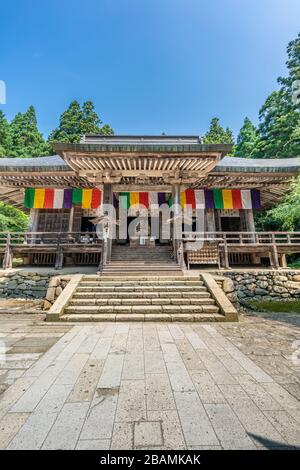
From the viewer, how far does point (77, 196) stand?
12359mm

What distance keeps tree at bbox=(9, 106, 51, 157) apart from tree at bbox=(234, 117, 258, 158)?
1059 inches

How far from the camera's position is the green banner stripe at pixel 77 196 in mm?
12323

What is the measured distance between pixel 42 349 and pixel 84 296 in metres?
2.71

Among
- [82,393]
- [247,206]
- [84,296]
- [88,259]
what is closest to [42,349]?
[82,393]

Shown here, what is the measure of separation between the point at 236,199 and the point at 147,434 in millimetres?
12541

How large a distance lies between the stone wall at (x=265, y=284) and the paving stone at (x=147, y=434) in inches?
318

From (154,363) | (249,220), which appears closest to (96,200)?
→ (249,220)

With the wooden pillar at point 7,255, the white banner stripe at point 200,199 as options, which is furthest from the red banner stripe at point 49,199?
the white banner stripe at point 200,199

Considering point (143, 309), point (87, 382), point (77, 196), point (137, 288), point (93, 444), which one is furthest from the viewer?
point (77, 196)

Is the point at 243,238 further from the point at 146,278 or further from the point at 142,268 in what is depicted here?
the point at 146,278

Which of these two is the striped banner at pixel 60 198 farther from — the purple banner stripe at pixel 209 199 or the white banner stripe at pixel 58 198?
the purple banner stripe at pixel 209 199

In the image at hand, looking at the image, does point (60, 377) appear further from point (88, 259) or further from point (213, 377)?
point (88, 259)

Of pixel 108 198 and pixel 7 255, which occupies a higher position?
pixel 108 198

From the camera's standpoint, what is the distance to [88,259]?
12.5m
